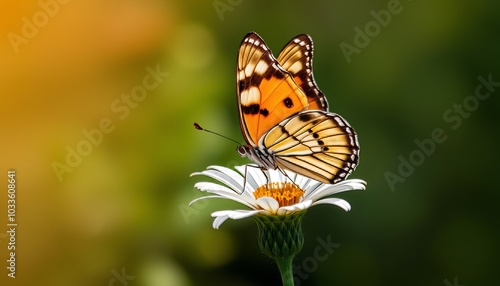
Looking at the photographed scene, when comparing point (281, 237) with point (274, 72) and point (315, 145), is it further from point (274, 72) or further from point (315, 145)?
point (274, 72)

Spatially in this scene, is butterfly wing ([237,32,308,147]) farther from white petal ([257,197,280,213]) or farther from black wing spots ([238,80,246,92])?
Result: white petal ([257,197,280,213])

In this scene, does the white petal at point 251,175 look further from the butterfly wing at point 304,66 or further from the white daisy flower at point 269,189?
the butterfly wing at point 304,66

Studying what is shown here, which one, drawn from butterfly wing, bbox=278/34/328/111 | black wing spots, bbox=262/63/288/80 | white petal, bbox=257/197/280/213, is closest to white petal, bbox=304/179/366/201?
white petal, bbox=257/197/280/213

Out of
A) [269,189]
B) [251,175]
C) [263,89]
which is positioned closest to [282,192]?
[269,189]

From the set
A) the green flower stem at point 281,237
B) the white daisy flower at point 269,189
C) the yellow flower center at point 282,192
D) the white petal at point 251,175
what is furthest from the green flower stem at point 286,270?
the white petal at point 251,175

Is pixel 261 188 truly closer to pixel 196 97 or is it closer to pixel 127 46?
pixel 196 97
